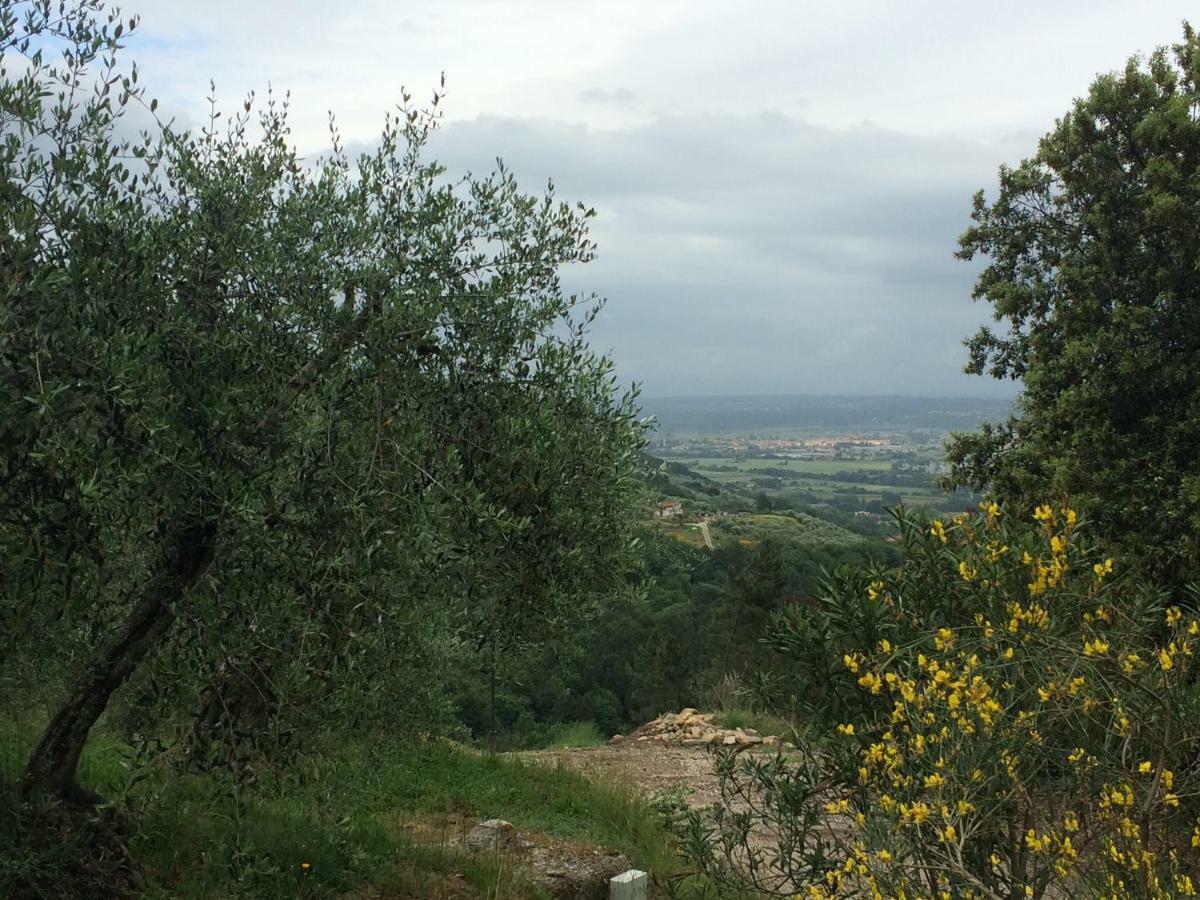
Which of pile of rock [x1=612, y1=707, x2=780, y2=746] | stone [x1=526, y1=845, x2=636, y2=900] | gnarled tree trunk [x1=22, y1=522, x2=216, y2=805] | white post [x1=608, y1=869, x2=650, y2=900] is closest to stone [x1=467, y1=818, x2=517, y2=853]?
stone [x1=526, y1=845, x2=636, y2=900]

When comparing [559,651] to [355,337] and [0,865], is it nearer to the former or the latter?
[355,337]

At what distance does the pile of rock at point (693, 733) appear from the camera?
2017cm

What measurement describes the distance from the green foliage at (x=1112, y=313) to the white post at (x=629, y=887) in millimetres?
10447

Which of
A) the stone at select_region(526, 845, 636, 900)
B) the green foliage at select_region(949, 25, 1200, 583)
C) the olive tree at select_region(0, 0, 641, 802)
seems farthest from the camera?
the green foliage at select_region(949, 25, 1200, 583)

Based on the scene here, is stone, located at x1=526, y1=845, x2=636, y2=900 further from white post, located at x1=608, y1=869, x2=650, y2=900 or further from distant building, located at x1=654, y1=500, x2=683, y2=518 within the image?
distant building, located at x1=654, y1=500, x2=683, y2=518

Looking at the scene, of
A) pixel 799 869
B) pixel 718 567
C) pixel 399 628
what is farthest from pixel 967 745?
pixel 718 567

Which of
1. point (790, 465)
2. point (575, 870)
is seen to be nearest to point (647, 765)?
point (575, 870)

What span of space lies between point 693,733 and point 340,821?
1518cm

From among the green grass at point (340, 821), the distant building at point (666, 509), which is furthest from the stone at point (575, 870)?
the distant building at point (666, 509)

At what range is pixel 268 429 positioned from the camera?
593 cm

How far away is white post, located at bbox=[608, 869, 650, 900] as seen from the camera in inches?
336

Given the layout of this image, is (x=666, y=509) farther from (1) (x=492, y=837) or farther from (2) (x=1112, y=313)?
(2) (x=1112, y=313)

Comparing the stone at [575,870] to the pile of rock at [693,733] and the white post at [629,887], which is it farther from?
the pile of rock at [693,733]

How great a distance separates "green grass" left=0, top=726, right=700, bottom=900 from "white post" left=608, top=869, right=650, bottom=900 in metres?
1.14
